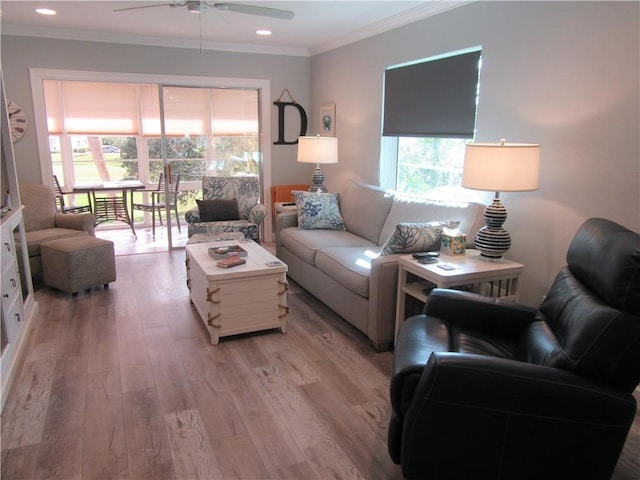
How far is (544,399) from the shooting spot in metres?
1.60

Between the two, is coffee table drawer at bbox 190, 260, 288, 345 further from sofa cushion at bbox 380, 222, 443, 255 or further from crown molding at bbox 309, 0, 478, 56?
crown molding at bbox 309, 0, 478, 56

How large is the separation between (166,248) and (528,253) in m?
4.37

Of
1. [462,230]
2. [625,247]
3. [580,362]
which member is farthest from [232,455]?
[462,230]

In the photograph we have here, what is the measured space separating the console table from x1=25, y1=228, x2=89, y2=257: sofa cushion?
130 inches

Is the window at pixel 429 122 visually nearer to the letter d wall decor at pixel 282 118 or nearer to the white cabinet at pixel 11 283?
the letter d wall decor at pixel 282 118

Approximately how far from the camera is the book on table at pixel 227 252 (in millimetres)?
3410

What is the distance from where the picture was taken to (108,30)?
4.81 metres

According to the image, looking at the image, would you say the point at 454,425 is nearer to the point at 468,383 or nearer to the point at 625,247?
the point at 468,383

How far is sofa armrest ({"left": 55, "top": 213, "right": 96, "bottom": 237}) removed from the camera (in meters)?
4.62

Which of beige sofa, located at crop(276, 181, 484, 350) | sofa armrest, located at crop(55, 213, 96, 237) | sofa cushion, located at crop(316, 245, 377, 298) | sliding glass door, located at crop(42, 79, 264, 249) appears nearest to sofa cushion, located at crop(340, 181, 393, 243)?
beige sofa, located at crop(276, 181, 484, 350)

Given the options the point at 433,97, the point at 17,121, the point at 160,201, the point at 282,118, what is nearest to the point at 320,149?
the point at 433,97

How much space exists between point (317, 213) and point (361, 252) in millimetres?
957

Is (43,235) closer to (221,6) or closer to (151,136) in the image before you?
(221,6)

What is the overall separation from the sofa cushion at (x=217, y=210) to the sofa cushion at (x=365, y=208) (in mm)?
1325
